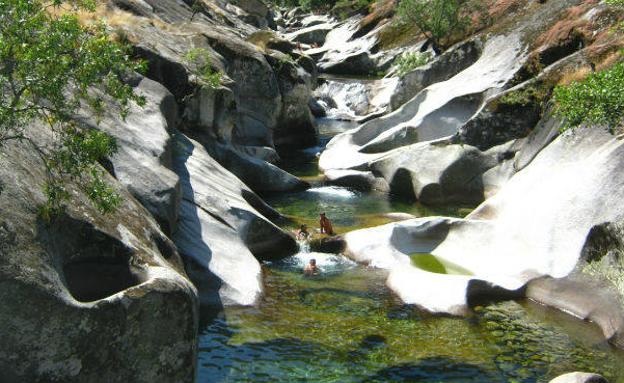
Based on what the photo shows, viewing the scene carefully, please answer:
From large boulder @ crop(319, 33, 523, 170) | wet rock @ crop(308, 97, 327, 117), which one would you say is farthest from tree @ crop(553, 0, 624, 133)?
wet rock @ crop(308, 97, 327, 117)

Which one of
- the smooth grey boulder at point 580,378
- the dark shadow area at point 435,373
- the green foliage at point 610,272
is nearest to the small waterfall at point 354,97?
the green foliage at point 610,272

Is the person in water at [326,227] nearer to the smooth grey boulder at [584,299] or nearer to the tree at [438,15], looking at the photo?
the smooth grey boulder at [584,299]

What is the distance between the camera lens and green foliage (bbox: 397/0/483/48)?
48969mm

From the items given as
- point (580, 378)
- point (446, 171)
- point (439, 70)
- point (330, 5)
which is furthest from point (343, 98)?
point (330, 5)

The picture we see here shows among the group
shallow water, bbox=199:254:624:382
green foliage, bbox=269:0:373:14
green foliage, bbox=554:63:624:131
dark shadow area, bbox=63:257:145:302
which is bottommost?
shallow water, bbox=199:254:624:382

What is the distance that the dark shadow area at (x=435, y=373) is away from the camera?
14148mm

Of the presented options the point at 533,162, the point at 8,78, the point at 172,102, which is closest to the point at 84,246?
the point at 8,78

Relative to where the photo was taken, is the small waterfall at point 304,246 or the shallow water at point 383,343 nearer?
the shallow water at point 383,343

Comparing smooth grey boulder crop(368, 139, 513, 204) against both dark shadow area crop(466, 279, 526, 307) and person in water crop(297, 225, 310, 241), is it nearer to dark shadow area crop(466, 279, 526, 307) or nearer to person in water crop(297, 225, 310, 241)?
person in water crop(297, 225, 310, 241)

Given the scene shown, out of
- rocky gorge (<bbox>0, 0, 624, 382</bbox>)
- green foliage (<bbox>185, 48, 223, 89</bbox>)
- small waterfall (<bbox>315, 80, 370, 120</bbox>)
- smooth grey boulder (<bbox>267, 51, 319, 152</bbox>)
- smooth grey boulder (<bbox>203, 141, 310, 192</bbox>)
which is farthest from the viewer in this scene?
small waterfall (<bbox>315, 80, 370, 120</bbox>)

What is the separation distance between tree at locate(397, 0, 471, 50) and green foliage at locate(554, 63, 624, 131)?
31.0 m

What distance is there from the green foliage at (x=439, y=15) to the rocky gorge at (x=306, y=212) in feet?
11.7

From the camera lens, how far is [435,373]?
47.5 ft

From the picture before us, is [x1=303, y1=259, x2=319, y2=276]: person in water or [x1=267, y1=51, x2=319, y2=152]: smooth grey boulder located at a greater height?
[x1=267, y1=51, x2=319, y2=152]: smooth grey boulder
